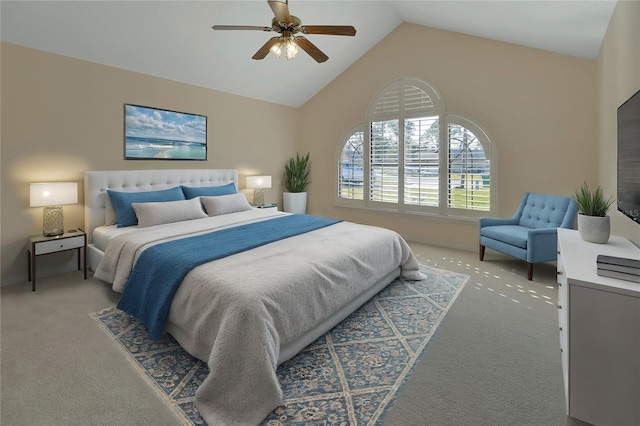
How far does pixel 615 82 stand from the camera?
114 inches

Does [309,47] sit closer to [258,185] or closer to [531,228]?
[258,185]

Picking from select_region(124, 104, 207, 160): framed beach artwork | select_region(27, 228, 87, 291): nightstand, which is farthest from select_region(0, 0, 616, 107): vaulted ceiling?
select_region(27, 228, 87, 291): nightstand

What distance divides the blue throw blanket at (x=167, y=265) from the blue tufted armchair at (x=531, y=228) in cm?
262

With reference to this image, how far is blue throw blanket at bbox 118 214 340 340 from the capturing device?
227 centimetres

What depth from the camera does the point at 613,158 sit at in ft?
9.87

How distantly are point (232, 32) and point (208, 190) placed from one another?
2230 mm

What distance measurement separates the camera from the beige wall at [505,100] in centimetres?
411

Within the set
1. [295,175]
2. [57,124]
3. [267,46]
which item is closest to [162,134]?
[57,124]

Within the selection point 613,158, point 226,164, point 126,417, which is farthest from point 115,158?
point 613,158

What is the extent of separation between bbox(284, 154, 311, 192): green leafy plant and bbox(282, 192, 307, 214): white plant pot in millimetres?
138

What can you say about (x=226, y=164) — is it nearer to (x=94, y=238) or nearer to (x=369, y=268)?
(x=94, y=238)

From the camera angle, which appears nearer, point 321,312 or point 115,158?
point 321,312

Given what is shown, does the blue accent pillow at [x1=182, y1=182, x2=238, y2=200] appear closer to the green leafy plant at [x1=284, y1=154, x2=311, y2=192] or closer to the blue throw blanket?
the blue throw blanket

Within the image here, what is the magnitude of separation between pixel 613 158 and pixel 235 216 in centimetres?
419
